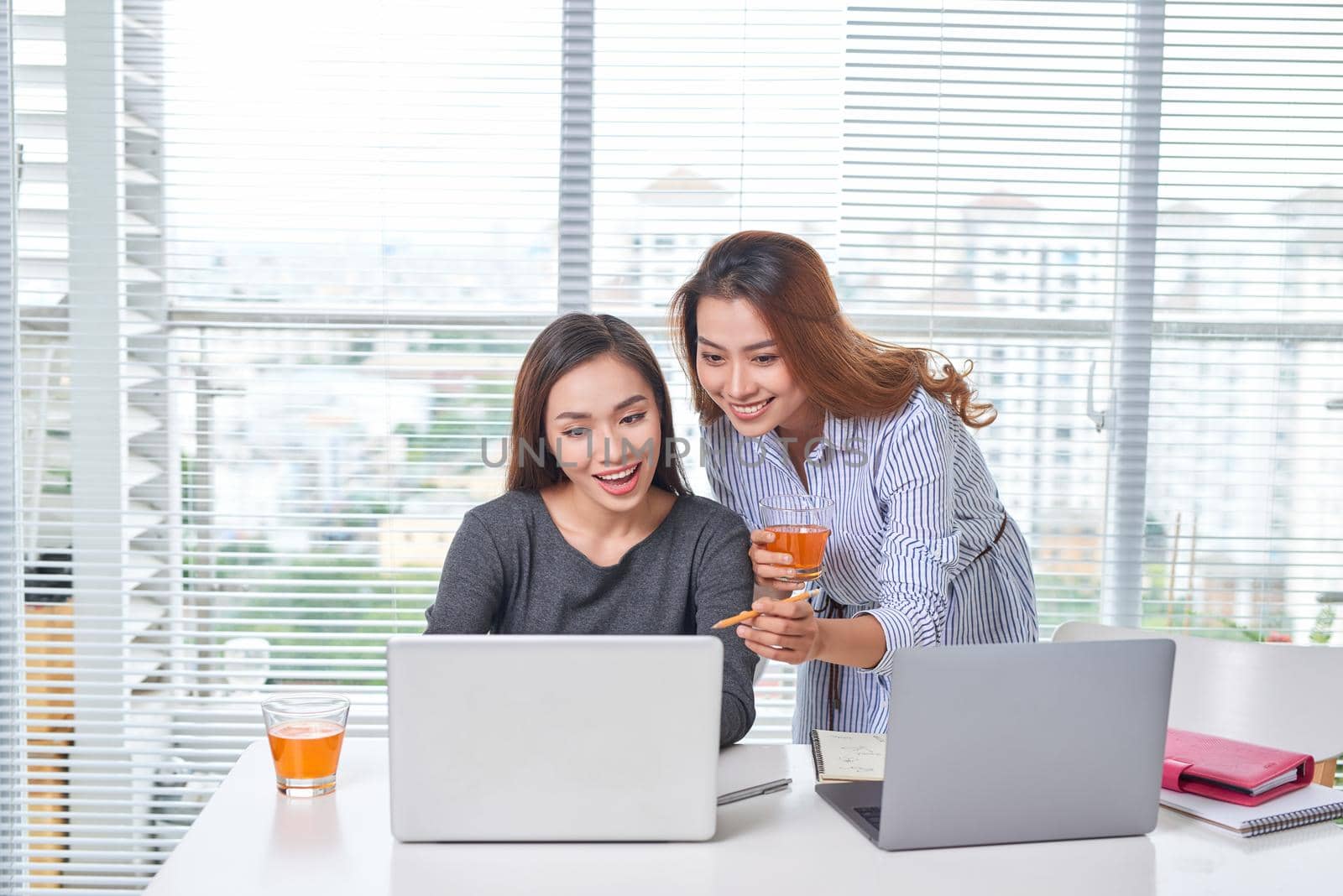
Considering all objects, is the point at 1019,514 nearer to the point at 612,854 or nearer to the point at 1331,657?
the point at 1331,657

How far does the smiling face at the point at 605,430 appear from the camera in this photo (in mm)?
1676

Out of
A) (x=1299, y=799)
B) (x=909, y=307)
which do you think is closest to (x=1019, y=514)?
(x=909, y=307)

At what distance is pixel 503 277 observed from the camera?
103 inches

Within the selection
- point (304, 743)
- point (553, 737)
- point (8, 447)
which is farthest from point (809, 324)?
point (8, 447)

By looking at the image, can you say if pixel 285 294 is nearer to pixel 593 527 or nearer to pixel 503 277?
pixel 503 277

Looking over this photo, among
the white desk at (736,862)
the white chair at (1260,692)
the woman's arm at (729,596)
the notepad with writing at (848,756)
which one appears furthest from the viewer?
the white chair at (1260,692)

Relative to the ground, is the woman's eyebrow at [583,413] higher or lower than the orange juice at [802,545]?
higher

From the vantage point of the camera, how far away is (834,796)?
1284 millimetres

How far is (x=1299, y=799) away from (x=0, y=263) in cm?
282

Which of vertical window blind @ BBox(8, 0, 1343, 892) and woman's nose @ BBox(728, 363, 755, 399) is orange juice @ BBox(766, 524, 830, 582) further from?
vertical window blind @ BBox(8, 0, 1343, 892)

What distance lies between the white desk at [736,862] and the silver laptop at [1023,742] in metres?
0.03

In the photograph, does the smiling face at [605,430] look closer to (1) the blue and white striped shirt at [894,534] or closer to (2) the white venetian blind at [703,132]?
(1) the blue and white striped shirt at [894,534]

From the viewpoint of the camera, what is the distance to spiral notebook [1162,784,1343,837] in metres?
1.23

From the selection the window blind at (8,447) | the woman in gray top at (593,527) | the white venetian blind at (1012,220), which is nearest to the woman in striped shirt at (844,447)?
the woman in gray top at (593,527)
